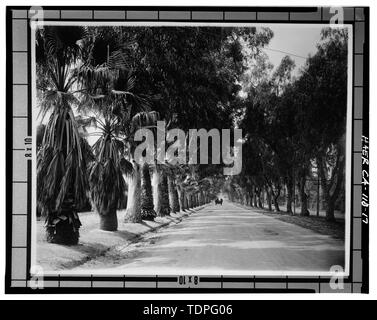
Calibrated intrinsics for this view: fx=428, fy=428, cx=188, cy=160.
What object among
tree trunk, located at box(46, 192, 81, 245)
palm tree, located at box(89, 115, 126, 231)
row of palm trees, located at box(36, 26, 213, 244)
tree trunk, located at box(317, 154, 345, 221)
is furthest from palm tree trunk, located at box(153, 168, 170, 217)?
tree trunk, located at box(317, 154, 345, 221)

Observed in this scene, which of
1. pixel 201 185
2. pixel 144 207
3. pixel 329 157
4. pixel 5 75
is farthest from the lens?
pixel 201 185

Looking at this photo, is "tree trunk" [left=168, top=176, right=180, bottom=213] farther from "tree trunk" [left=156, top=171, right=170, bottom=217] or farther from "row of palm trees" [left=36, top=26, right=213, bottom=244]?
"row of palm trees" [left=36, top=26, right=213, bottom=244]

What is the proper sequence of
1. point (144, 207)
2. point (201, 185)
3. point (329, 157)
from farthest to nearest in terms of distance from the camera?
point (201, 185)
point (144, 207)
point (329, 157)

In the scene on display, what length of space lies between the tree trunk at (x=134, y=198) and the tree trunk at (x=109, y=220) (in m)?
0.27

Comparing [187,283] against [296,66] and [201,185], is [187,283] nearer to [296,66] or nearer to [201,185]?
[201,185]

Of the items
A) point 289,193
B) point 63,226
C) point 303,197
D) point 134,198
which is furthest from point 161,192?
point 303,197

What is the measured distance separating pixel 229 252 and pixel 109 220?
2.68m

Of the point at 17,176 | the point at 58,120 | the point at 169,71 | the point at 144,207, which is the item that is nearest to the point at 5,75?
the point at 58,120

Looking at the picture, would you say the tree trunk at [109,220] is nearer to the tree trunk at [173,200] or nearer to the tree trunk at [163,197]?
the tree trunk at [163,197]

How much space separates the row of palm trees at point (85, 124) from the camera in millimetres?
8523

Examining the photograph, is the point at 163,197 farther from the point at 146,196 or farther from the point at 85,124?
the point at 85,124

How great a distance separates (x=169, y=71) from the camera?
9305mm

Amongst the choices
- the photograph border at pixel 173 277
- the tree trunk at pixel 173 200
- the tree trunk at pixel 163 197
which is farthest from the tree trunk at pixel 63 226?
the tree trunk at pixel 173 200

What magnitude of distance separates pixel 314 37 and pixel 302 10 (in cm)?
57
